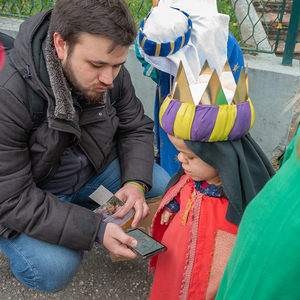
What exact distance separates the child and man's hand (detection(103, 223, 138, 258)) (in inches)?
6.7

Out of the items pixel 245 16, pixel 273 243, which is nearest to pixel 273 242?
pixel 273 243

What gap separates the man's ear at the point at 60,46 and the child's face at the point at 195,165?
775 millimetres

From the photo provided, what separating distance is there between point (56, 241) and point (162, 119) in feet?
3.08

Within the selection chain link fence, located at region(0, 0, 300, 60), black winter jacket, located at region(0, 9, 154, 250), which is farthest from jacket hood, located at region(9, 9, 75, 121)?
chain link fence, located at region(0, 0, 300, 60)

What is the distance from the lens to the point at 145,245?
4.91ft

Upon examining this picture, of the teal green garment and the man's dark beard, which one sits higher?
the teal green garment

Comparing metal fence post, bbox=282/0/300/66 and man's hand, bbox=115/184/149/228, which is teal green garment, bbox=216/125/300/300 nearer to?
man's hand, bbox=115/184/149/228

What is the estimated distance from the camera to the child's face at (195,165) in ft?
4.30

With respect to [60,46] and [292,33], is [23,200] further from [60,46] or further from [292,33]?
[292,33]

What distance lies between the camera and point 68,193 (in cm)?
208

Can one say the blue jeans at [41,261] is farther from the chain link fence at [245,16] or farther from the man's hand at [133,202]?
the chain link fence at [245,16]

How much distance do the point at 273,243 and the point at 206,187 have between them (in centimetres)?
71

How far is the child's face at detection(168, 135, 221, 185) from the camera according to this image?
1.31 meters

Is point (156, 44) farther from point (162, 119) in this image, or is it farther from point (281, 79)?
point (281, 79)
